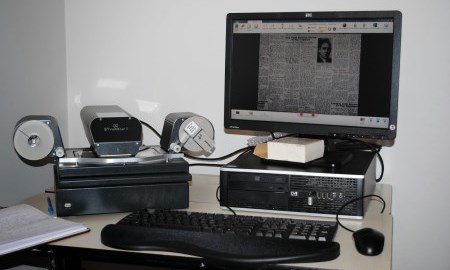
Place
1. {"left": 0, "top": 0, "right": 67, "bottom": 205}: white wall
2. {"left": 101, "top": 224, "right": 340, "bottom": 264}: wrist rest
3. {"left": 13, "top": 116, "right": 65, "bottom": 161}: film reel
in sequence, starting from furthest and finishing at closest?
{"left": 0, "top": 0, "right": 67, "bottom": 205}: white wall
{"left": 13, "top": 116, "right": 65, "bottom": 161}: film reel
{"left": 101, "top": 224, "right": 340, "bottom": 264}: wrist rest

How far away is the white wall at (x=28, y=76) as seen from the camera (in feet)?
5.25

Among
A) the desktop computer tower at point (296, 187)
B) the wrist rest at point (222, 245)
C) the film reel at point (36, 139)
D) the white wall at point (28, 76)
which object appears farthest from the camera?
the white wall at point (28, 76)

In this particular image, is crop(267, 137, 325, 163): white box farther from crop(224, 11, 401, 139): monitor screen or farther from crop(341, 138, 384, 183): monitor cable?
crop(341, 138, 384, 183): monitor cable

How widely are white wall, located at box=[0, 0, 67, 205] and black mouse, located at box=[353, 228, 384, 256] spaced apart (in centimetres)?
103

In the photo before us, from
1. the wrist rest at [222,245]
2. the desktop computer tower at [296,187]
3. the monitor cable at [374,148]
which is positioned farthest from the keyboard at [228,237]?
→ the monitor cable at [374,148]

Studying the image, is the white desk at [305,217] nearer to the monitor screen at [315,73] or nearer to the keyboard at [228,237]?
the keyboard at [228,237]

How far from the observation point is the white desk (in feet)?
3.52

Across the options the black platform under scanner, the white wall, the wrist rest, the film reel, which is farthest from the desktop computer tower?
the white wall

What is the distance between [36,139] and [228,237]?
→ 65 centimetres

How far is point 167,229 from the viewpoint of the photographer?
118 cm

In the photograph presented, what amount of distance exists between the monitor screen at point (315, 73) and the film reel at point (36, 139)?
0.48 m

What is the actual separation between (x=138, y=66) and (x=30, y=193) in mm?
547

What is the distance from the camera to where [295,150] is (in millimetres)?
1427

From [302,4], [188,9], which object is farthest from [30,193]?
[302,4]
